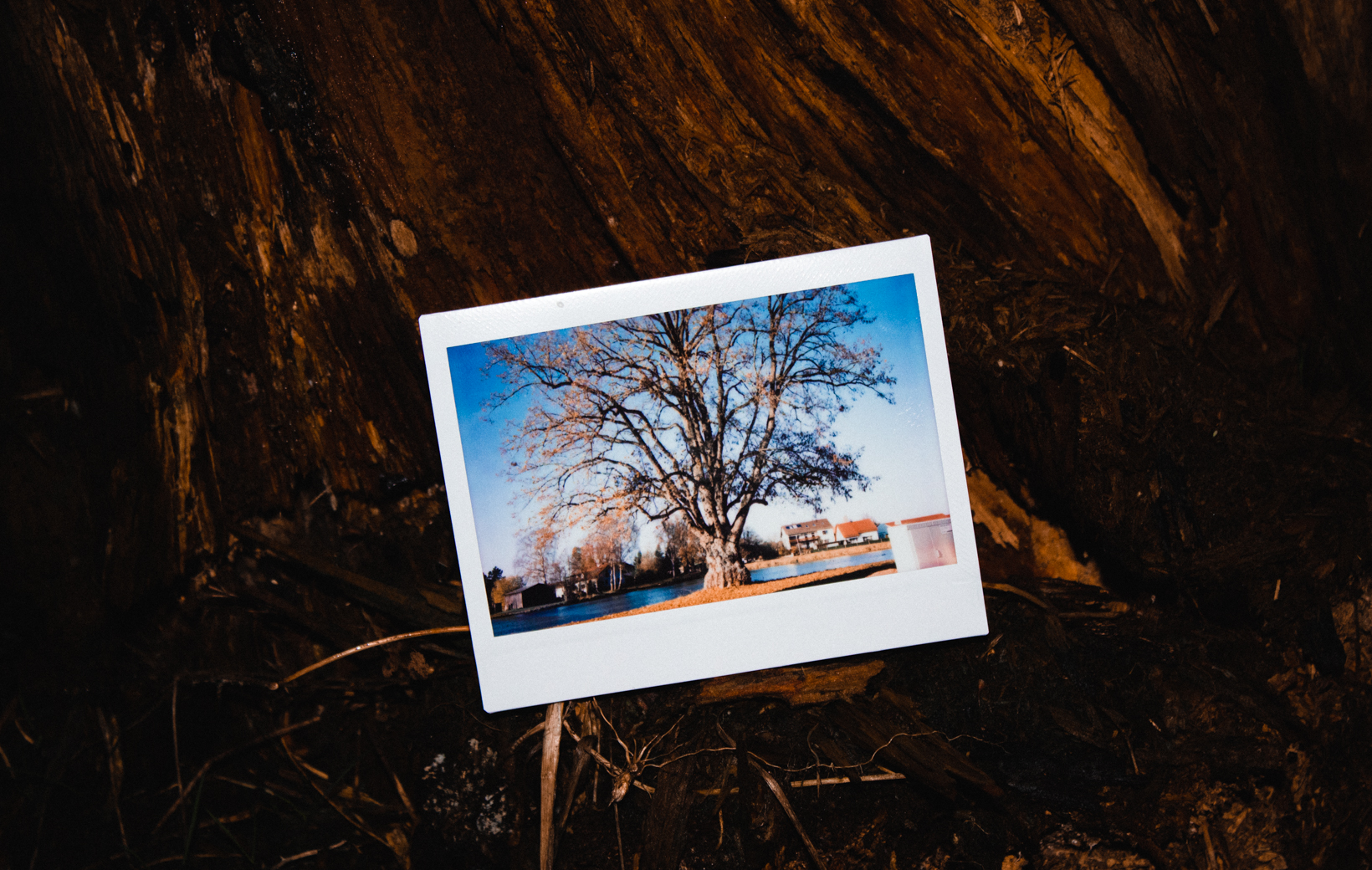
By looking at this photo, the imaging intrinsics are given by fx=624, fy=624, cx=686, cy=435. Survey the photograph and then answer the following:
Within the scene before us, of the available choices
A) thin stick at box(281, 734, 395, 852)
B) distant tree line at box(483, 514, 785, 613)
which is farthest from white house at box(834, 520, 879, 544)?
thin stick at box(281, 734, 395, 852)

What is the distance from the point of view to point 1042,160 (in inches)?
45.9

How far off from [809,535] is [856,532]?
9 centimetres

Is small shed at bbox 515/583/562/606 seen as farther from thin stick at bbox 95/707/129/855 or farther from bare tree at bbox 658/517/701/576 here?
thin stick at bbox 95/707/129/855

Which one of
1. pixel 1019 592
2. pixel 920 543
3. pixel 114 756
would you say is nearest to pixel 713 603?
pixel 920 543

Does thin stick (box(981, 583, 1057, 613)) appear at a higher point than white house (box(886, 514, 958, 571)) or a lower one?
lower

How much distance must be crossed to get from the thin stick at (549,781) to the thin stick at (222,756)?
456 mm

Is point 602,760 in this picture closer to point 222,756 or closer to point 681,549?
point 681,549

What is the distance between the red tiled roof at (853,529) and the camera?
3.84 ft

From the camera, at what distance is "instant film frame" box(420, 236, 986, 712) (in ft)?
3.82

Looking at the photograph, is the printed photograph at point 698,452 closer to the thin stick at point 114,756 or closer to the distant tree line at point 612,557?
the distant tree line at point 612,557

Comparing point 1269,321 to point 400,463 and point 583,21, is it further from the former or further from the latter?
point 400,463

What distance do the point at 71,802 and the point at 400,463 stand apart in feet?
2.76

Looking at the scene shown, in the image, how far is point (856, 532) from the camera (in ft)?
3.86

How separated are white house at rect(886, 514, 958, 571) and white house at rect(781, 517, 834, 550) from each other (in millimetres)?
119
